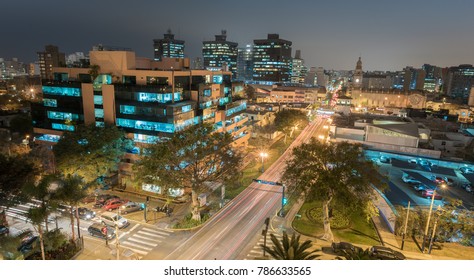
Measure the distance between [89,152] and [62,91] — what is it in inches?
499

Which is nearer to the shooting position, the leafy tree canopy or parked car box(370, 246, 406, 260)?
A: parked car box(370, 246, 406, 260)

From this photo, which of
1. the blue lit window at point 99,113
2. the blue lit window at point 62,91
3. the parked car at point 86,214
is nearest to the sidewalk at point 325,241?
the parked car at point 86,214

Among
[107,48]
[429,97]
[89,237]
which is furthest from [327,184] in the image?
[429,97]

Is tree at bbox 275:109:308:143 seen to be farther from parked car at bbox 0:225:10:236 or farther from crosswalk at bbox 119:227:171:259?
parked car at bbox 0:225:10:236

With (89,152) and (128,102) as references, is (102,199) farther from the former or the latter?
(128,102)

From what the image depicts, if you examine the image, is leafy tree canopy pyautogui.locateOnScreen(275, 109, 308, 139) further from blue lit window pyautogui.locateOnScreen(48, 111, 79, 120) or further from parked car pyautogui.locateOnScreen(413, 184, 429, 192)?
blue lit window pyautogui.locateOnScreen(48, 111, 79, 120)

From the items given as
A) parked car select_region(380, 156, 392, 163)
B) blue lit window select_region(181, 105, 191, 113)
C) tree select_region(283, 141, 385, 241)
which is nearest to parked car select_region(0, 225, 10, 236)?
blue lit window select_region(181, 105, 191, 113)

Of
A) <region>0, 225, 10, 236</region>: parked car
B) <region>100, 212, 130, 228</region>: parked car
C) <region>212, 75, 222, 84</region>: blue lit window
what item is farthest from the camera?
<region>212, 75, 222, 84</region>: blue lit window

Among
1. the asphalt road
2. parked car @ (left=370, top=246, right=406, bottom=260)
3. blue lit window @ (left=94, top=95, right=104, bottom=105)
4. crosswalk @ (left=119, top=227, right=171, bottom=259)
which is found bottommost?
crosswalk @ (left=119, top=227, right=171, bottom=259)

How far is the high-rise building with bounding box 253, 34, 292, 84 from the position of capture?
161875 mm

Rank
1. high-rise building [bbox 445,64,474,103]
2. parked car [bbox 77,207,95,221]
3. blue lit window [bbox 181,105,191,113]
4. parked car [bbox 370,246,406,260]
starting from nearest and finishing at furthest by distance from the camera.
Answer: parked car [bbox 370,246,406,260]
parked car [bbox 77,207,95,221]
blue lit window [bbox 181,105,191,113]
high-rise building [bbox 445,64,474,103]

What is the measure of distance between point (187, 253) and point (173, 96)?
61.6 feet

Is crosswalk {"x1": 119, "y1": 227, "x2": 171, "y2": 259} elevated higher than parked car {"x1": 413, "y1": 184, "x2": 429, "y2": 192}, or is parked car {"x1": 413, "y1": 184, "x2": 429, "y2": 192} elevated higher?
parked car {"x1": 413, "y1": 184, "x2": 429, "y2": 192}

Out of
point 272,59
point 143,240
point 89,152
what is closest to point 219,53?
point 272,59
